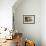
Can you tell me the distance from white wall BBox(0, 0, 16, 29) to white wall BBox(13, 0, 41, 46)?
1.41 m

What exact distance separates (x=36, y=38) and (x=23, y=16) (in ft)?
4.28

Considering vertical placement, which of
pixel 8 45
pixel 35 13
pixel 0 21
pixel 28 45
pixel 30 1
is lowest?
pixel 28 45

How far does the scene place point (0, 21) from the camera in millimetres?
4105

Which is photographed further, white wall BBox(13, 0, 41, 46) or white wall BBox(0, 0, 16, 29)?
white wall BBox(13, 0, 41, 46)

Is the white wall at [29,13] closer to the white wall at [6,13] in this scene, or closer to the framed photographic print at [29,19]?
the framed photographic print at [29,19]

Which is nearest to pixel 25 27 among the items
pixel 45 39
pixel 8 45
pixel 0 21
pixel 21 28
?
pixel 21 28

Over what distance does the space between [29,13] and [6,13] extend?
67.9 inches

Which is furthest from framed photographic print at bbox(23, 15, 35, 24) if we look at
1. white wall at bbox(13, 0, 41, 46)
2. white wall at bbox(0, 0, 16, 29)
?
white wall at bbox(0, 0, 16, 29)

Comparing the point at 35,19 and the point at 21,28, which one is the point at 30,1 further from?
the point at 21,28

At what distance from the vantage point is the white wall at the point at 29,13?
5508 mm

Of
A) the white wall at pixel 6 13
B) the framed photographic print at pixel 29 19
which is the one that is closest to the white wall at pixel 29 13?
the framed photographic print at pixel 29 19

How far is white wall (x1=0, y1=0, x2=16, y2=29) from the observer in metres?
4.02

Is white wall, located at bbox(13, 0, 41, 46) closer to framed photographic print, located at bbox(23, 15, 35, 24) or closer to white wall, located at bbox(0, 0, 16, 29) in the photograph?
framed photographic print, located at bbox(23, 15, 35, 24)

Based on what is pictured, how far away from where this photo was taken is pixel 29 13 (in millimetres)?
5512
